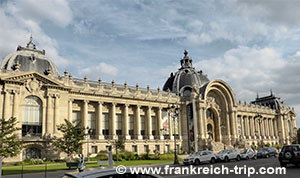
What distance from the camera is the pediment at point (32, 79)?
42062mm

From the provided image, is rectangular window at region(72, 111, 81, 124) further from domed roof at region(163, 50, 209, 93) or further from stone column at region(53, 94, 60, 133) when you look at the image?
domed roof at region(163, 50, 209, 93)

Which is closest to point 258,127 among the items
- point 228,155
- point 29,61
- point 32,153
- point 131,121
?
point 131,121

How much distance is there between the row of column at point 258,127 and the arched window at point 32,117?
190 ft

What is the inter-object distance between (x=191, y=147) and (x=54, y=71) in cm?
3480

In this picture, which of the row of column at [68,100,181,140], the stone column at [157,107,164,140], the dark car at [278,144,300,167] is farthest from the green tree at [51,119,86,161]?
the dark car at [278,144,300,167]

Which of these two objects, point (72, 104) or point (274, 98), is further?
point (274, 98)

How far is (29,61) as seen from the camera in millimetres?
47656

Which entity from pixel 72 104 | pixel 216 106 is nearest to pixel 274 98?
pixel 216 106

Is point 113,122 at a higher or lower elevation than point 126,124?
higher

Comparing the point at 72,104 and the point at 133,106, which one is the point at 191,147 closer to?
the point at 133,106

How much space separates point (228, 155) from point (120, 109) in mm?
28351

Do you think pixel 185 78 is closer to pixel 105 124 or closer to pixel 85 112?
pixel 105 124

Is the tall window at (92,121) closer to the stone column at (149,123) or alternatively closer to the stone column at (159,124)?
the stone column at (149,123)

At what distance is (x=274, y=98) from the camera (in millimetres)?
101750
